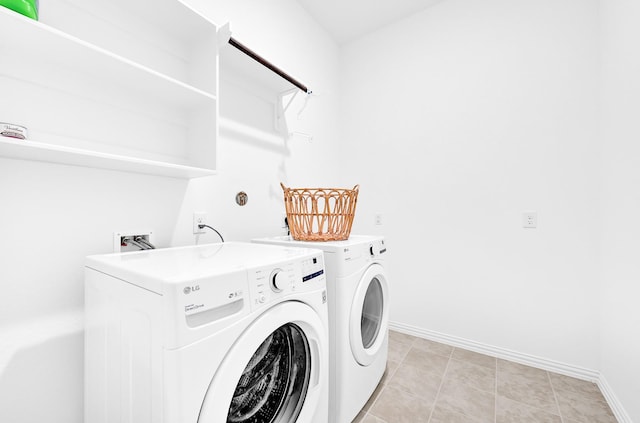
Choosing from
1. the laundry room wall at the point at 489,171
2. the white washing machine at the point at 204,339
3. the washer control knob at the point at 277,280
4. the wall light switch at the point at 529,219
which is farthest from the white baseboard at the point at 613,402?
the washer control knob at the point at 277,280

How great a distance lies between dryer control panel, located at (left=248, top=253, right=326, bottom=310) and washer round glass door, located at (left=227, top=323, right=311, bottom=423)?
0.15 metres

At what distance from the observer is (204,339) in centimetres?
60

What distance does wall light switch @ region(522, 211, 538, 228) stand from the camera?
1.75m

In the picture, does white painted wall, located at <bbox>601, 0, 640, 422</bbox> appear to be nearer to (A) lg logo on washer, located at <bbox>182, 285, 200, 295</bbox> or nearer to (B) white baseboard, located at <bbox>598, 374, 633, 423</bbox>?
(B) white baseboard, located at <bbox>598, 374, 633, 423</bbox>

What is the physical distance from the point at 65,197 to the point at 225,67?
101 centimetres

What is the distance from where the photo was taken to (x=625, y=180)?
128 cm

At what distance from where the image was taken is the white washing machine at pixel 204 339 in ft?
1.90

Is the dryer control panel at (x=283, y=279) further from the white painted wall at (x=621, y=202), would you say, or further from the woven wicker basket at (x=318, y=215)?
the white painted wall at (x=621, y=202)

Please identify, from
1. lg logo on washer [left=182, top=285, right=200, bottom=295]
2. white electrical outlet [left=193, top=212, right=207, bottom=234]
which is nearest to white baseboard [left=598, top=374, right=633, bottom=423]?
lg logo on washer [left=182, top=285, right=200, bottom=295]

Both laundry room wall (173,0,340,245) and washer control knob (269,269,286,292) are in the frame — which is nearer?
washer control knob (269,269,286,292)

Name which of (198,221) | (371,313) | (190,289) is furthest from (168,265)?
(371,313)

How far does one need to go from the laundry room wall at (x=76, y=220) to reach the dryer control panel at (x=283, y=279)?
718mm

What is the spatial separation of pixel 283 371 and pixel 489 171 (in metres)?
1.85

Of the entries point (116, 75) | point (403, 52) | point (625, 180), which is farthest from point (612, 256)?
point (116, 75)
